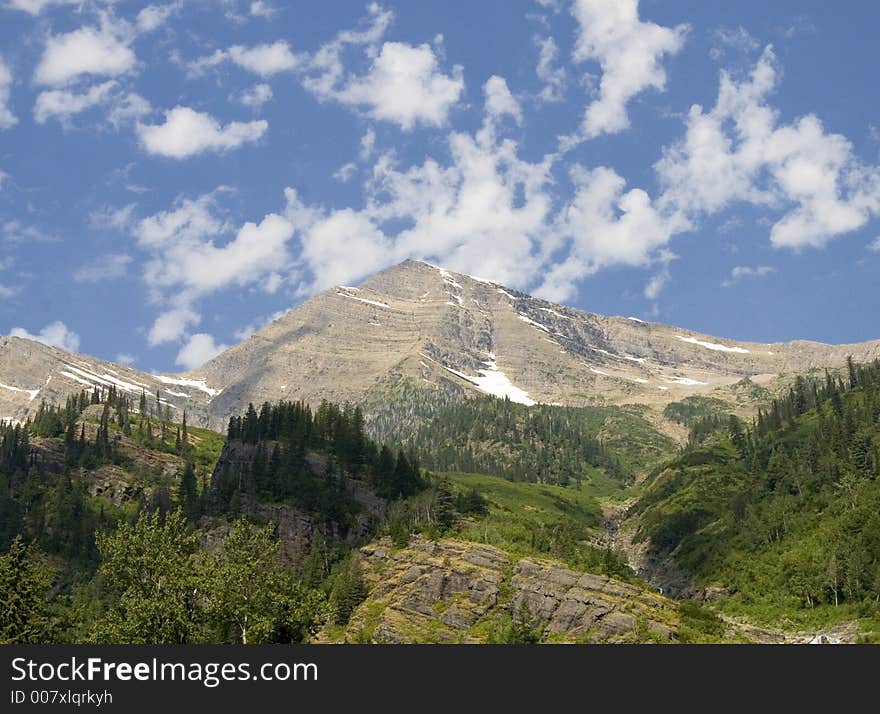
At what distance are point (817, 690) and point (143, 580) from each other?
192ft

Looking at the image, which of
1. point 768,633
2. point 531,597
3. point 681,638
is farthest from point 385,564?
point 768,633

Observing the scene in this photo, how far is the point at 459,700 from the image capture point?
47.8 meters

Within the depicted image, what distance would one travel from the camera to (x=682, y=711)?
46500mm

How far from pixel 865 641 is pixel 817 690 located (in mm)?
104662

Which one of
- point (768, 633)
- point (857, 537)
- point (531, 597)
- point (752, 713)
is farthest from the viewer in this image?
point (857, 537)

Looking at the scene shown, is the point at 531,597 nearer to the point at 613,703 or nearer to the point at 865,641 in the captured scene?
the point at 865,641

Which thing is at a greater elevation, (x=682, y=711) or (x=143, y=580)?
(x=143, y=580)

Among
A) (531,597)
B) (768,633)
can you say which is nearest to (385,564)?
(531,597)

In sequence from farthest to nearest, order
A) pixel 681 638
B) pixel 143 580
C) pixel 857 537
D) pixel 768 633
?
pixel 857 537 → pixel 768 633 → pixel 681 638 → pixel 143 580

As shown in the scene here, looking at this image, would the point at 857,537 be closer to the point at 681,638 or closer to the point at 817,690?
the point at 681,638

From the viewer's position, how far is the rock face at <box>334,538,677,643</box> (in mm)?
127062

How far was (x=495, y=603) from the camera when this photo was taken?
444ft

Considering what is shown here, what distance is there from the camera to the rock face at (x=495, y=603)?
417 ft

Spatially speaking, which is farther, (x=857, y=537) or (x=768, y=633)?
(x=857, y=537)
